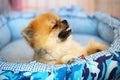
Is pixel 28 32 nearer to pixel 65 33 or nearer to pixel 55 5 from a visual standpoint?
pixel 65 33

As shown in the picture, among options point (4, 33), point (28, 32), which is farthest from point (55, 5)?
point (28, 32)

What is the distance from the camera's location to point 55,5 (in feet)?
10.4

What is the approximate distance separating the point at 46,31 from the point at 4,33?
0.96m

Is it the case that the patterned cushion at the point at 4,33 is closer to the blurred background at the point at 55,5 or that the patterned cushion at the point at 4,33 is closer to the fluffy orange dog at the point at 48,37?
A: the blurred background at the point at 55,5

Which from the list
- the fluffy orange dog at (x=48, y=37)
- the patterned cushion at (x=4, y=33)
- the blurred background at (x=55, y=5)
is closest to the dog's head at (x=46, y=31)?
the fluffy orange dog at (x=48, y=37)

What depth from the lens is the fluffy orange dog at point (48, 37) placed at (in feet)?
4.93

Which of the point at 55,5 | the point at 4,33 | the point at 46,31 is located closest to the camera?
the point at 46,31

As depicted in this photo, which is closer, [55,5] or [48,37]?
[48,37]

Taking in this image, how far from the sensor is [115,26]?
1.92m

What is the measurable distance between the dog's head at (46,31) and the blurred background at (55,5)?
1.60 m

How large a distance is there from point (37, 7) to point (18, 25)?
730 millimetres

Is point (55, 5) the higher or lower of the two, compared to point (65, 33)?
higher

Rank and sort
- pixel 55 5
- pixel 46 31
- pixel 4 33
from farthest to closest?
pixel 55 5 → pixel 4 33 → pixel 46 31

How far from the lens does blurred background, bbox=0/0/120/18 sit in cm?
301
